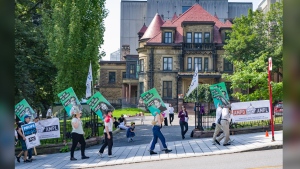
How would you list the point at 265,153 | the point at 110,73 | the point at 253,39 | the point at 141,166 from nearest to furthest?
the point at 141,166, the point at 265,153, the point at 253,39, the point at 110,73

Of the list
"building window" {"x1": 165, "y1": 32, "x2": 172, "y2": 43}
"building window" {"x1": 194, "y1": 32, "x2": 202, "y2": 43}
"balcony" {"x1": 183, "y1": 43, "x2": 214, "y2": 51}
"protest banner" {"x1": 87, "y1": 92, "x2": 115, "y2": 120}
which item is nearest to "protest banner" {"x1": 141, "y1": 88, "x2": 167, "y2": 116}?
"protest banner" {"x1": 87, "y1": 92, "x2": 115, "y2": 120}

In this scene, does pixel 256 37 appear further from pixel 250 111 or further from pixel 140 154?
pixel 140 154

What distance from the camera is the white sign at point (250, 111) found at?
21.0 m

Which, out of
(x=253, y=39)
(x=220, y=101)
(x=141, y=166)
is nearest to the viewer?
(x=141, y=166)

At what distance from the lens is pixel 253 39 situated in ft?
151

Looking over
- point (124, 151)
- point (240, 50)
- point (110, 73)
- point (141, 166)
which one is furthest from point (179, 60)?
point (141, 166)

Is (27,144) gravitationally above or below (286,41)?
below

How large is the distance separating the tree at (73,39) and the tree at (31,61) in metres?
1.60

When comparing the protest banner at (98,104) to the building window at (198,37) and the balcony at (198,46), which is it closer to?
the balcony at (198,46)

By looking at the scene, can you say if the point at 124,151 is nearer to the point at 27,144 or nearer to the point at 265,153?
the point at 27,144

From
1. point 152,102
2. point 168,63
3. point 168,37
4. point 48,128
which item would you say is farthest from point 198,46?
point 48,128

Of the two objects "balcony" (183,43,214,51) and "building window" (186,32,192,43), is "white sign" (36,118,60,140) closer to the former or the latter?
"balcony" (183,43,214,51)

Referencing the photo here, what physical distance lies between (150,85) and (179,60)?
216 inches

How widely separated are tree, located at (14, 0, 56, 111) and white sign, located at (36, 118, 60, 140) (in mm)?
5383
